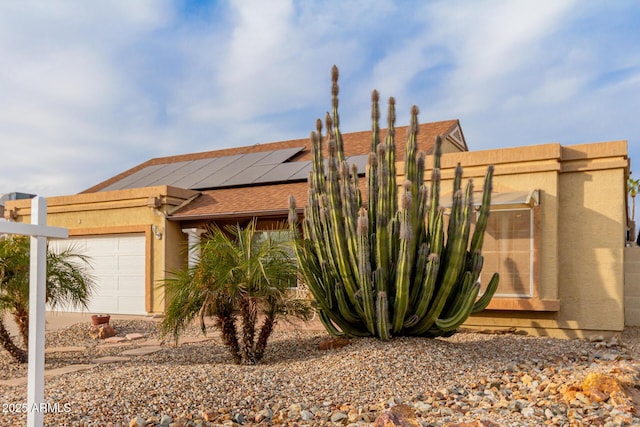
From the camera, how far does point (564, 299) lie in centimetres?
1076

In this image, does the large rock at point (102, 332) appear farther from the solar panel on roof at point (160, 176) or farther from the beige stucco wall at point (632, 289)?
the beige stucco wall at point (632, 289)

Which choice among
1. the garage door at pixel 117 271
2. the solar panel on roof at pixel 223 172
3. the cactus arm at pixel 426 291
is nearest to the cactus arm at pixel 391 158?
the cactus arm at pixel 426 291

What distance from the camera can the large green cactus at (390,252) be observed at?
7.87 meters

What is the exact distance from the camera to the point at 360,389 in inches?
246

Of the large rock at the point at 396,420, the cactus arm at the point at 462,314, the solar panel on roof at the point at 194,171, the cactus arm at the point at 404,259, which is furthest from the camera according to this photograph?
the solar panel on roof at the point at 194,171

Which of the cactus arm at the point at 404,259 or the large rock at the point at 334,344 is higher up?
the cactus arm at the point at 404,259

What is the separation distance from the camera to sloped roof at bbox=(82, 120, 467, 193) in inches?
658

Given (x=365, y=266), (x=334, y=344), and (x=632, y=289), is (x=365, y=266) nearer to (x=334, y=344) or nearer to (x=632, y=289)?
(x=334, y=344)

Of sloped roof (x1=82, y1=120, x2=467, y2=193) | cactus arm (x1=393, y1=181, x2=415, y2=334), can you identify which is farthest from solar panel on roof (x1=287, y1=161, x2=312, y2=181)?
cactus arm (x1=393, y1=181, x2=415, y2=334)

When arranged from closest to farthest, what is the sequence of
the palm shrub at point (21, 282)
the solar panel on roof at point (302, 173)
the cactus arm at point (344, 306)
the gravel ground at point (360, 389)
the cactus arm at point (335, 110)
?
the gravel ground at point (360, 389) → the cactus arm at point (344, 306) → the palm shrub at point (21, 282) → the cactus arm at point (335, 110) → the solar panel on roof at point (302, 173)

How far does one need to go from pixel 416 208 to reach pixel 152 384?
434 centimetres

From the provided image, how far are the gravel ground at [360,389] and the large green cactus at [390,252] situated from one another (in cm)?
48

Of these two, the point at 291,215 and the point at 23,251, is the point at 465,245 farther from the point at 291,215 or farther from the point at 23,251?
the point at 23,251

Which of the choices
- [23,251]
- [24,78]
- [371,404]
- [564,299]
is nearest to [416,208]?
[371,404]
